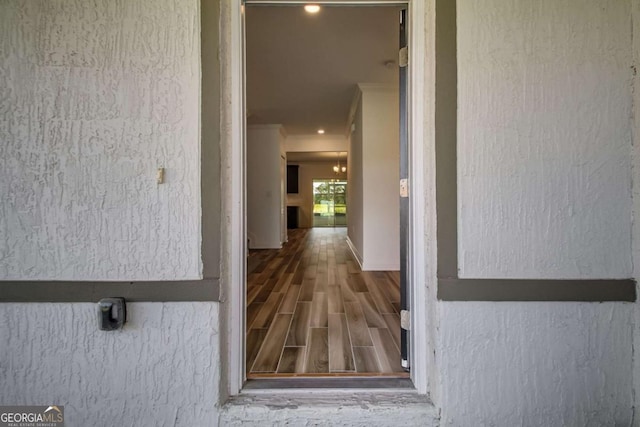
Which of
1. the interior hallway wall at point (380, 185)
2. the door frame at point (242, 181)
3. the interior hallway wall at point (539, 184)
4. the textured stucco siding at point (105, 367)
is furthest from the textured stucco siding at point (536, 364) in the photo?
the interior hallway wall at point (380, 185)

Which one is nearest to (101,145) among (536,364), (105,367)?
(105,367)

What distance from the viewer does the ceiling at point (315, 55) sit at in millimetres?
2457

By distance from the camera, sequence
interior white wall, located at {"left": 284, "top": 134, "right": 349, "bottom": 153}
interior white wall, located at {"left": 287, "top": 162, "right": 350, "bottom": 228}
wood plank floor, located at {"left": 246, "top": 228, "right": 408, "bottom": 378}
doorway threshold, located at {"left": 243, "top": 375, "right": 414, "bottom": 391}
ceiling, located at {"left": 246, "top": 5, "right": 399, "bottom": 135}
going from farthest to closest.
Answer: interior white wall, located at {"left": 287, "top": 162, "right": 350, "bottom": 228}
interior white wall, located at {"left": 284, "top": 134, "right": 349, "bottom": 153}
ceiling, located at {"left": 246, "top": 5, "right": 399, "bottom": 135}
wood plank floor, located at {"left": 246, "top": 228, "right": 408, "bottom": 378}
doorway threshold, located at {"left": 243, "top": 375, "right": 414, "bottom": 391}

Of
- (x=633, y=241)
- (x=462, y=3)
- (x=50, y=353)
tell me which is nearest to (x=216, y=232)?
(x=50, y=353)

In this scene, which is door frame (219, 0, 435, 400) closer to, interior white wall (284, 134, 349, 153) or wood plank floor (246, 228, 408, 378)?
wood plank floor (246, 228, 408, 378)

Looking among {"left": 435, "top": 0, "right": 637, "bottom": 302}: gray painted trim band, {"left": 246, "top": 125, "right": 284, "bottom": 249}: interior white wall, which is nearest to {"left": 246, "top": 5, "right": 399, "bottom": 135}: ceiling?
{"left": 435, "top": 0, "right": 637, "bottom": 302}: gray painted trim band

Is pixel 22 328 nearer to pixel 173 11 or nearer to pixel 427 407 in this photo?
pixel 173 11

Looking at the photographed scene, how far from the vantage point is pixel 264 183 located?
6168 millimetres

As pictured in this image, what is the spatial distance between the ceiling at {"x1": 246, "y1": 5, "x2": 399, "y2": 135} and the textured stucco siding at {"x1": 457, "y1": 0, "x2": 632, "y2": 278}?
107 centimetres

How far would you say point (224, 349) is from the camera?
1.26 meters

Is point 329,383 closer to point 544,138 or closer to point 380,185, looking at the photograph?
point 544,138

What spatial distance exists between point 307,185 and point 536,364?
11.6 metres

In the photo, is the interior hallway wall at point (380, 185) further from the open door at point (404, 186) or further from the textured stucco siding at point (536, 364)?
the textured stucco siding at point (536, 364)

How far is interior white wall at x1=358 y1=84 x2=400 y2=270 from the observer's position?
4.12 meters
